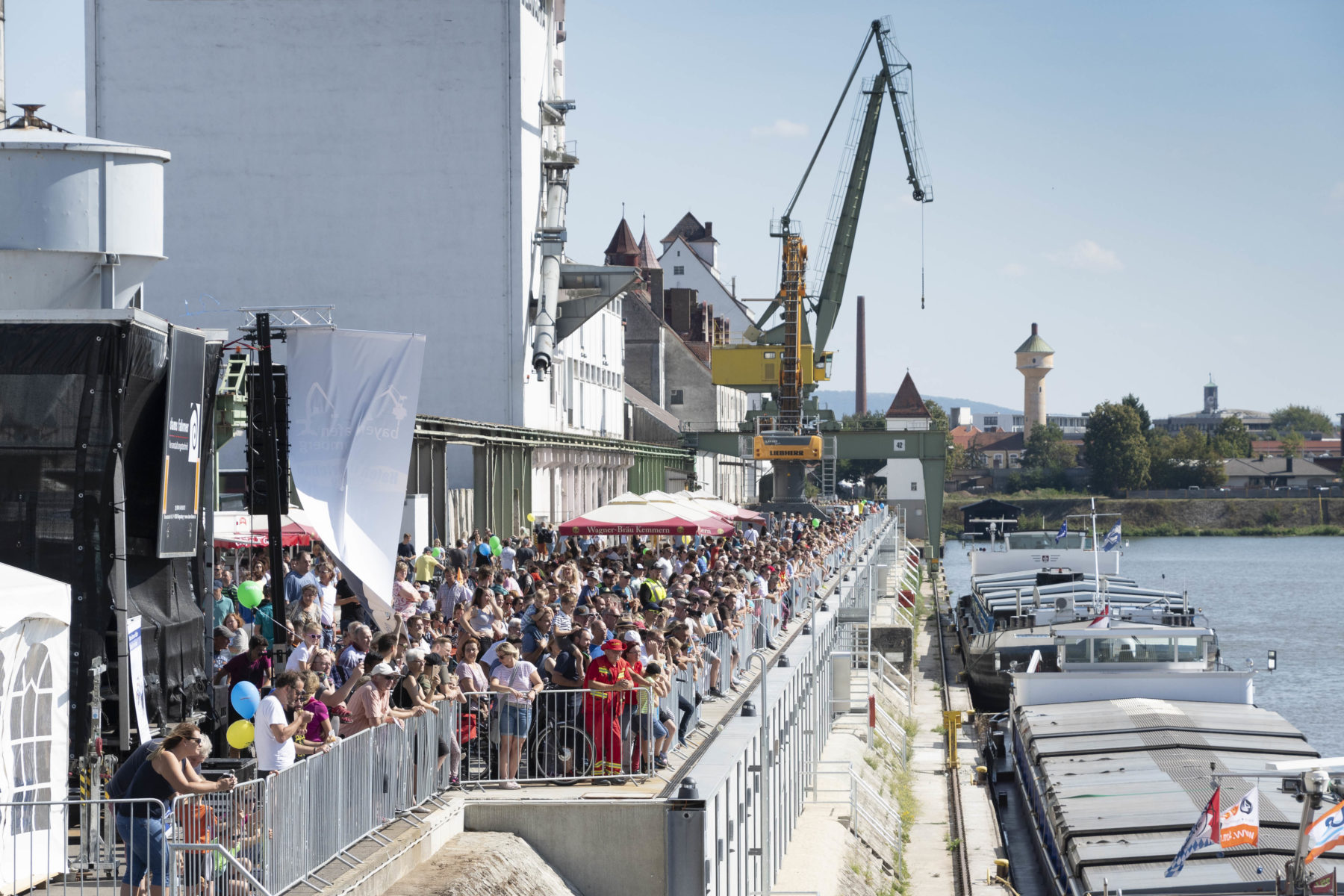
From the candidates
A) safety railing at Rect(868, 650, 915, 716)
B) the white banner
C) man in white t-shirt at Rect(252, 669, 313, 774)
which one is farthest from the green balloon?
safety railing at Rect(868, 650, 915, 716)

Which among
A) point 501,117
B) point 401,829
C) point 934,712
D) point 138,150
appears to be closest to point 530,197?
point 501,117

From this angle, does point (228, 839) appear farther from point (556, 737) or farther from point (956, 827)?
point (956, 827)

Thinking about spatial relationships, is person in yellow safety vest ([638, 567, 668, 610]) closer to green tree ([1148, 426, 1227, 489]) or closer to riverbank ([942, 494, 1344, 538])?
riverbank ([942, 494, 1344, 538])

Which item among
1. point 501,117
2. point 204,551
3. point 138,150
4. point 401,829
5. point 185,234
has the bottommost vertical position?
point 401,829

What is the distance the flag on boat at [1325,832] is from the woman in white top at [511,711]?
6359 mm

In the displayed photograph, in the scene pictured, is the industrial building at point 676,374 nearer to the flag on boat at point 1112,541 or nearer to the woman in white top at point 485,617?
the flag on boat at point 1112,541

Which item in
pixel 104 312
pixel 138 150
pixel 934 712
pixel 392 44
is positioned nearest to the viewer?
pixel 104 312

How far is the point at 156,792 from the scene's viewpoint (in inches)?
356

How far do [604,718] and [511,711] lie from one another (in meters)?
0.89

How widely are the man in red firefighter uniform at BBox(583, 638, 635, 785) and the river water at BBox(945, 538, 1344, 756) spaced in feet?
A: 79.0

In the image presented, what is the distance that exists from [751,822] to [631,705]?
2057mm

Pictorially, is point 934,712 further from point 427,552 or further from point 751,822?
point 751,822

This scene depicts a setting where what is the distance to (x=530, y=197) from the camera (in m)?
49.9

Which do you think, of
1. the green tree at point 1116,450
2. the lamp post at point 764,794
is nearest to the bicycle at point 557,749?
the lamp post at point 764,794
